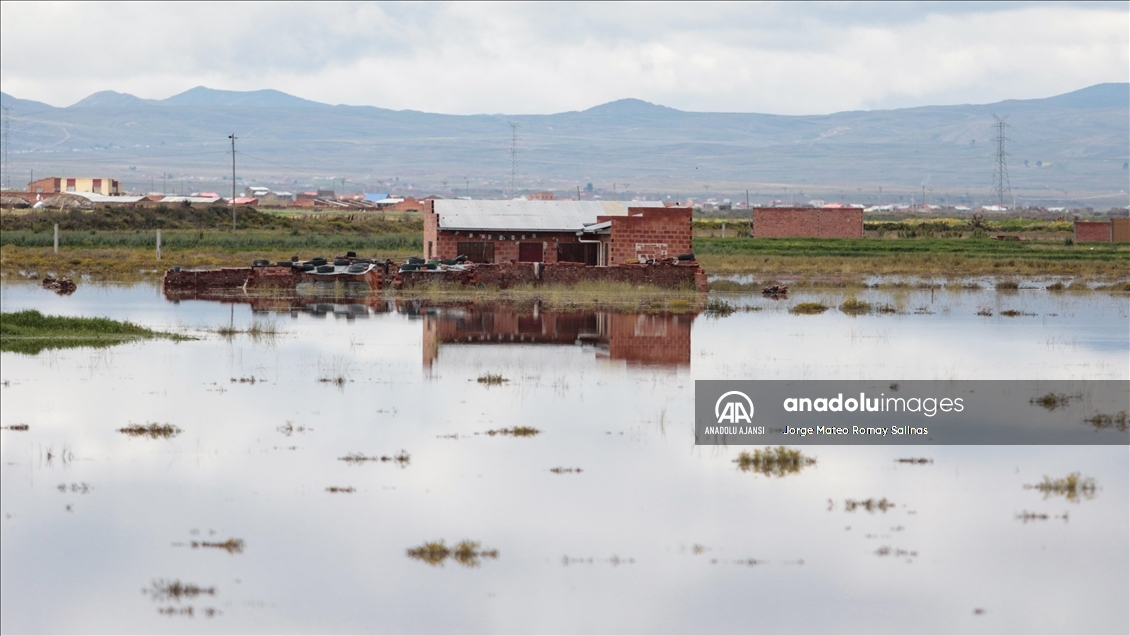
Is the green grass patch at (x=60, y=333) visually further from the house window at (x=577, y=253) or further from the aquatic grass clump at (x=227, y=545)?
the house window at (x=577, y=253)

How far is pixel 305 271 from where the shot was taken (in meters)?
41.2

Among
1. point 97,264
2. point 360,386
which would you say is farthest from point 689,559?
point 97,264

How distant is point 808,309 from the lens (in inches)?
1374

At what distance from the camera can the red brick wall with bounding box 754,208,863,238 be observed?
8712 cm

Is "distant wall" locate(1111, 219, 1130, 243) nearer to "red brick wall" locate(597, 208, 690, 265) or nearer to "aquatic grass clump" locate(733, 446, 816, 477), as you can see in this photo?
"red brick wall" locate(597, 208, 690, 265)

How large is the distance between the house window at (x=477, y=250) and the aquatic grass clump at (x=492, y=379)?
28.0m

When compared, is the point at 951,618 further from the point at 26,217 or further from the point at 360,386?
the point at 26,217

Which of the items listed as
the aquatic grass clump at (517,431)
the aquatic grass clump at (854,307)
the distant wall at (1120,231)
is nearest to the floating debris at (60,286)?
the aquatic grass clump at (854,307)

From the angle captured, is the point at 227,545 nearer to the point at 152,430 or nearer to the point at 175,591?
the point at 175,591

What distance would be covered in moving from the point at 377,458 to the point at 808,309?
22.2m

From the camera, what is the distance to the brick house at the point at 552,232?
44719mm

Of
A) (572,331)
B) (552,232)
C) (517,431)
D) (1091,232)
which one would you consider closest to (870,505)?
(517,431)

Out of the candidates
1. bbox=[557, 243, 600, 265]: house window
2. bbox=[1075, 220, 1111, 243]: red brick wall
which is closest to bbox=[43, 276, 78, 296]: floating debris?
bbox=[557, 243, 600, 265]: house window

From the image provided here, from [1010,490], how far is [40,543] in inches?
307
